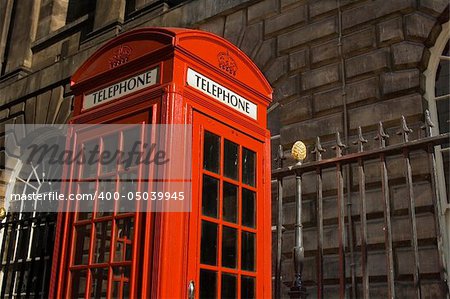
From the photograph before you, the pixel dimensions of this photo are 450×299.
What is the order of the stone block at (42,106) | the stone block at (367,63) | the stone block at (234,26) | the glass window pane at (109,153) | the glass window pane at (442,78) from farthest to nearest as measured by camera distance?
1. the stone block at (42,106)
2. the stone block at (234,26)
3. the stone block at (367,63)
4. the glass window pane at (442,78)
5. the glass window pane at (109,153)

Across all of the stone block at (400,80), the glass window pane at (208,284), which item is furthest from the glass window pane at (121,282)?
the stone block at (400,80)

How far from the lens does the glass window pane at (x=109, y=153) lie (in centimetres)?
Result: 363

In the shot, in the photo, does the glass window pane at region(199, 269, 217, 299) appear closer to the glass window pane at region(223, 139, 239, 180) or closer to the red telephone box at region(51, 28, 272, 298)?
Result: the red telephone box at region(51, 28, 272, 298)

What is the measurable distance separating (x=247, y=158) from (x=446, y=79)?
4430 mm

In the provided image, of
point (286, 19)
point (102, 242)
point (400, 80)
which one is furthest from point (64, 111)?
point (102, 242)

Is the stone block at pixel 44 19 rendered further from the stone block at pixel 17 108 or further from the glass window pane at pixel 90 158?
the glass window pane at pixel 90 158

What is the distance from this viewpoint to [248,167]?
12.9ft

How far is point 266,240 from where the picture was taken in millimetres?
4027

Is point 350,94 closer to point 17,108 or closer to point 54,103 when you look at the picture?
point 54,103

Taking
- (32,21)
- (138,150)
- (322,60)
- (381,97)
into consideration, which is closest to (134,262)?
(138,150)

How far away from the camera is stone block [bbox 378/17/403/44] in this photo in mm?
7383

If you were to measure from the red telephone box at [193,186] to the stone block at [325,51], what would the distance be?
4020 millimetres

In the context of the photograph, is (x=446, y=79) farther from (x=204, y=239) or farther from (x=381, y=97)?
(x=204, y=239)

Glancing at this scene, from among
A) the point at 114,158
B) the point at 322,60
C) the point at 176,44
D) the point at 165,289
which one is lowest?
the point at 165,289
